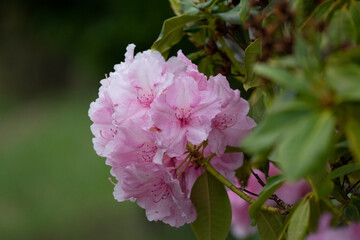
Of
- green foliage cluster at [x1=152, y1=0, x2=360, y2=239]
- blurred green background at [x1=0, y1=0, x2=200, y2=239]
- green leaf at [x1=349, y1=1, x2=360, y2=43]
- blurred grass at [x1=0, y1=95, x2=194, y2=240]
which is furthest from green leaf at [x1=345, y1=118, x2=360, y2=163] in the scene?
blurred grass at [x1=0, y1=95, x2=194, y2=240]

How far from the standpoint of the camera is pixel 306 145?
315 millimetres

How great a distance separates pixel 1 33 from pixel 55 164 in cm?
250

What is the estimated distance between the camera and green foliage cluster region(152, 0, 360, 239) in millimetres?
319

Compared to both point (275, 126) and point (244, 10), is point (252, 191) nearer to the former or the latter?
point (244, 10)

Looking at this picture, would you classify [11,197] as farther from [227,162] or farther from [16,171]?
[227,162]

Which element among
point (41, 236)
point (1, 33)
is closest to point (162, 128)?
point (41, 236)

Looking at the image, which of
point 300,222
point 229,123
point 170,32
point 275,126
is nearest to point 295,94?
point 275,126

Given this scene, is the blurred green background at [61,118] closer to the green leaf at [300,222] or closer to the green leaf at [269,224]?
the green leaf at [269,224]

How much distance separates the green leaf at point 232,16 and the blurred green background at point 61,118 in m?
1.93

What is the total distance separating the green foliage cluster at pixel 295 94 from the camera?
Result: 319 mm

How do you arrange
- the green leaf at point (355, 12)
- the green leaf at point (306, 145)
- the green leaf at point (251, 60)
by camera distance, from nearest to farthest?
the green leaf at point (306, 145) → the green leaf at point (355, 12) → the green leaf at point (251, 60)

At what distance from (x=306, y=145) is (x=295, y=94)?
1.8 inches

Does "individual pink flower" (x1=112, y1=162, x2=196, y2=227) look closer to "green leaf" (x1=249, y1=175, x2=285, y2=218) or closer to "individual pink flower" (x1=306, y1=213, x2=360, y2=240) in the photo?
"green leaf" (x1=249, y1=175, x2=285, y2=218)

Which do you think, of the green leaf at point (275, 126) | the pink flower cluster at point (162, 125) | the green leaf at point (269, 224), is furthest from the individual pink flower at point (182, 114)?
the green leaf at point (275, 126)
